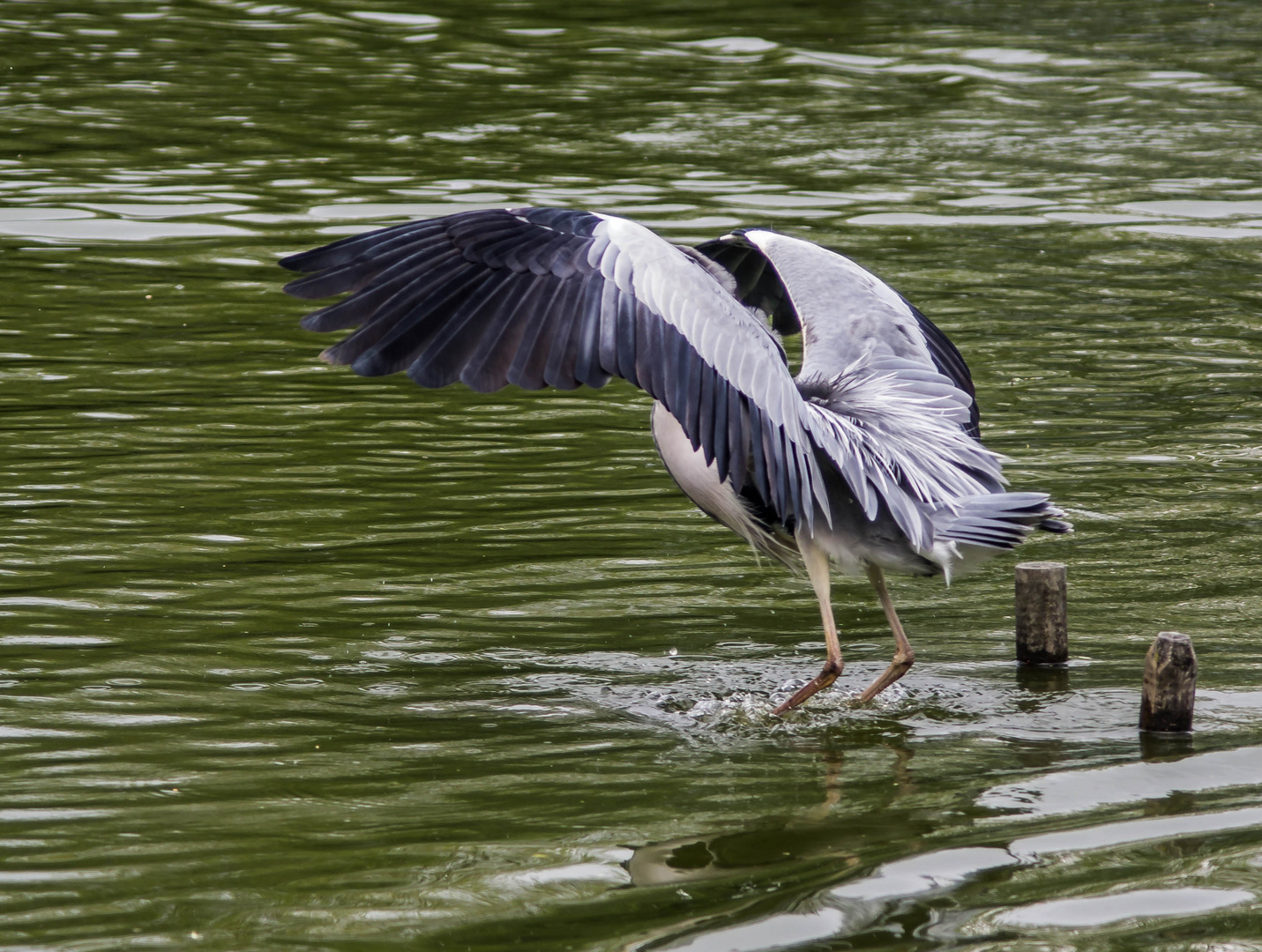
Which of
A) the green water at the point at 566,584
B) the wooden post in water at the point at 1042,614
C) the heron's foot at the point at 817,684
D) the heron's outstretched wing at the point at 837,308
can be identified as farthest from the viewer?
the heron's outstretched wing at the point at 837,308

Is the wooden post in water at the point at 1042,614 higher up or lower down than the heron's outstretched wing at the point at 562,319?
lower down

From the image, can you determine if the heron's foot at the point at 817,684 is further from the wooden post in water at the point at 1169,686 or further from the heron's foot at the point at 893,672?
the wooden post in water at the point at 1169,686

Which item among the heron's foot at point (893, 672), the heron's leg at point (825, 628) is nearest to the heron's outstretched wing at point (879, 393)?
the heron's leg at point (825, 628)

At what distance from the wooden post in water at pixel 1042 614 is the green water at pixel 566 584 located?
0.46ft

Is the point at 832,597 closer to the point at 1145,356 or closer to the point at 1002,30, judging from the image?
the point at 1145,356

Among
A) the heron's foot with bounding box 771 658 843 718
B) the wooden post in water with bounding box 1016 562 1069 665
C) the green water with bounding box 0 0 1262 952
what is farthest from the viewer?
the wooden post in water with bounding box 1016 562 1069 665

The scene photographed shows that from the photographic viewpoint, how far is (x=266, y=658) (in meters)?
6.42

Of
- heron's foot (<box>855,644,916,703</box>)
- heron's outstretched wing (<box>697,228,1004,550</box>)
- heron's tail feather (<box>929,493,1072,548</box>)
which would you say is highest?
heron's outstretched wing (<box>697,228,1004,550</box>)

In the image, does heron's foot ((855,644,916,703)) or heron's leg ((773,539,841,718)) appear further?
heron's foot ((855,644,916,703))

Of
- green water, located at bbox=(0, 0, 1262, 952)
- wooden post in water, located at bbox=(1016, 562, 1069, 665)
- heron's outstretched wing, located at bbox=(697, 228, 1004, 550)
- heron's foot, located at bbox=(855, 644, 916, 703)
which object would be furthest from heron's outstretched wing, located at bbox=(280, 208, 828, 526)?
green water, located at bbox=(0, 0, 1262, 952)

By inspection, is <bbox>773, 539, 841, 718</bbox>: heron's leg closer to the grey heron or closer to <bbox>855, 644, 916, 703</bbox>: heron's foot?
the grey heron

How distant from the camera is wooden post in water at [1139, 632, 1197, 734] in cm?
534

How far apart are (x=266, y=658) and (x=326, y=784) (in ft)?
Result: 3.94

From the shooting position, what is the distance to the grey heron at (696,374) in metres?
5.39
